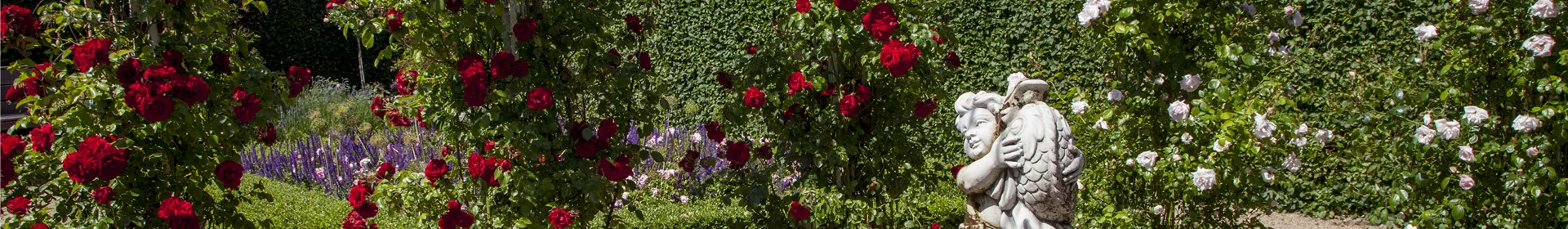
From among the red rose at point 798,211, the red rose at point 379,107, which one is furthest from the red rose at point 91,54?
the red rose at point 798,211

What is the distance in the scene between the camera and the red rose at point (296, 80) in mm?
3066

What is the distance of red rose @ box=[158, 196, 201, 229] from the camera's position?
2746mm

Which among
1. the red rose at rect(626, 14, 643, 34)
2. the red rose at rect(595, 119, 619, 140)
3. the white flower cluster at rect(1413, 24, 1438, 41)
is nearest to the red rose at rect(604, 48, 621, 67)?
the red rose at rect(626, 14, 643, 34)

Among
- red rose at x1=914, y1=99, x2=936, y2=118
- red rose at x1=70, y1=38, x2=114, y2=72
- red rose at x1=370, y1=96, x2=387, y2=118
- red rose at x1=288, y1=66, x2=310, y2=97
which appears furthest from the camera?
red rose at x1=370, y1=96, x2=387, y2=118

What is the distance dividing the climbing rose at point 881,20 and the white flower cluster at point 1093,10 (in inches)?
21.3

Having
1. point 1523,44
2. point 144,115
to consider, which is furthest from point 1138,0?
point 144,115

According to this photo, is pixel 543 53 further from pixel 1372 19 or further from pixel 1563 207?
pixel 1372 19

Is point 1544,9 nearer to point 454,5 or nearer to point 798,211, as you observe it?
point 798,211

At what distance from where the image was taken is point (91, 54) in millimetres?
2639

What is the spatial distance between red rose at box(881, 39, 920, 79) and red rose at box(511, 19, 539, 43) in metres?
0.91

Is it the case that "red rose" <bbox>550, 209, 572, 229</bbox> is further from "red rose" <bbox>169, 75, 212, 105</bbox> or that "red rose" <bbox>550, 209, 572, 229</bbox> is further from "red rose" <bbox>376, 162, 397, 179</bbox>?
"red rose" <bbox>169, 75, 212, 105</bbox>

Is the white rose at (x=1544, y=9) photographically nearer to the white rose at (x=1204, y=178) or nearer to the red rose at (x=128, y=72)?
the white rose at (x=1204, y=178)

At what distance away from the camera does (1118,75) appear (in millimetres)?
3389

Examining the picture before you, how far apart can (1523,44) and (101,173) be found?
11.0ft
